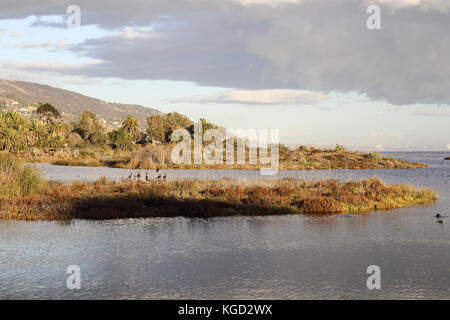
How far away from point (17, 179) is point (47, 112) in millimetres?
101316

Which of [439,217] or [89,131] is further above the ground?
[89,131]

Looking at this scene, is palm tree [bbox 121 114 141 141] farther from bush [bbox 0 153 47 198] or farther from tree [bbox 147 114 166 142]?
bush [bbox 0 153 47 198]

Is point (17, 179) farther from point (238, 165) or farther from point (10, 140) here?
point (10, 140)

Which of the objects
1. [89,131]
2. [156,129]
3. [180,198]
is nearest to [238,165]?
[180,198]

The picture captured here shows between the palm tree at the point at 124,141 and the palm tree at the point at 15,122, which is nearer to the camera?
the palm tree at the point at 15,122

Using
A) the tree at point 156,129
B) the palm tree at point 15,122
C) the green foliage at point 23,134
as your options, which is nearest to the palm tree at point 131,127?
the tree at point 156,129

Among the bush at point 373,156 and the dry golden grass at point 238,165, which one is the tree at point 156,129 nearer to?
the dry golden grass at point 238,165

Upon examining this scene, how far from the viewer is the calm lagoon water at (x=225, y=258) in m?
9.86

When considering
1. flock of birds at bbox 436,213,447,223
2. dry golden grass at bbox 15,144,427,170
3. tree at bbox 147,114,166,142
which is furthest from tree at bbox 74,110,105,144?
flock of birds at bbox 436,213,447,223

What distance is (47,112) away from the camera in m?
118

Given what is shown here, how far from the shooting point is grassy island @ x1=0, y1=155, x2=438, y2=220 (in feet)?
68.7

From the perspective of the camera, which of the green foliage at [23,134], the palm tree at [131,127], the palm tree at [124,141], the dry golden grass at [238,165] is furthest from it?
the palm tree at [131,127]
